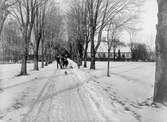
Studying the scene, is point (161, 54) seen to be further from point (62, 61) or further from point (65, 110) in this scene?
point (62, 61)

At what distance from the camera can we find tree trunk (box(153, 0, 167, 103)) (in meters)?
4.90

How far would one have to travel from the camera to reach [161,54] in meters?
5.03

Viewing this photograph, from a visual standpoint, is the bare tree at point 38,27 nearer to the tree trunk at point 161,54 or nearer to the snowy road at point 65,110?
the snowy road at point 65,110

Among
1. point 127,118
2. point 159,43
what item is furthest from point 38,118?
point 159,43

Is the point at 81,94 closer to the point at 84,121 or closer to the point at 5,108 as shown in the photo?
the point at 84,121

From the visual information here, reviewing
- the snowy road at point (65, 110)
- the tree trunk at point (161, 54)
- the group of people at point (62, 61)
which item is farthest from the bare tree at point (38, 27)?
the tree trunk at point (161, 54)

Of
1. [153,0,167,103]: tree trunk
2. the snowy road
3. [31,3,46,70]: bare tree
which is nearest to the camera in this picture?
the snowy road

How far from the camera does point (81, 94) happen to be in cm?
589

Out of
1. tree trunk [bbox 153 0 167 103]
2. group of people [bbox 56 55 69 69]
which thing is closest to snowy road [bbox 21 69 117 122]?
tree trunk [bbox 153 0 167 103]

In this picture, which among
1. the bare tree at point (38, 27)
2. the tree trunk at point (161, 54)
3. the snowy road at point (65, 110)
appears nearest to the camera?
the snowy road at point (65, 110)

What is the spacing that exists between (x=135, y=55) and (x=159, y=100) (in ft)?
220

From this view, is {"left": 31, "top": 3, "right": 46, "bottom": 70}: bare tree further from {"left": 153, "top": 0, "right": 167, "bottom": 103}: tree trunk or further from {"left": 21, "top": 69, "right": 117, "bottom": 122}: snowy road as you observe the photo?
{"left": 153, "top": 0, "right": 167, "bottom": 103}: tree trunk

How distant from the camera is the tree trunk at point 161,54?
4898 mm

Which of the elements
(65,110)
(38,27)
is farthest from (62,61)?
(65,110)
